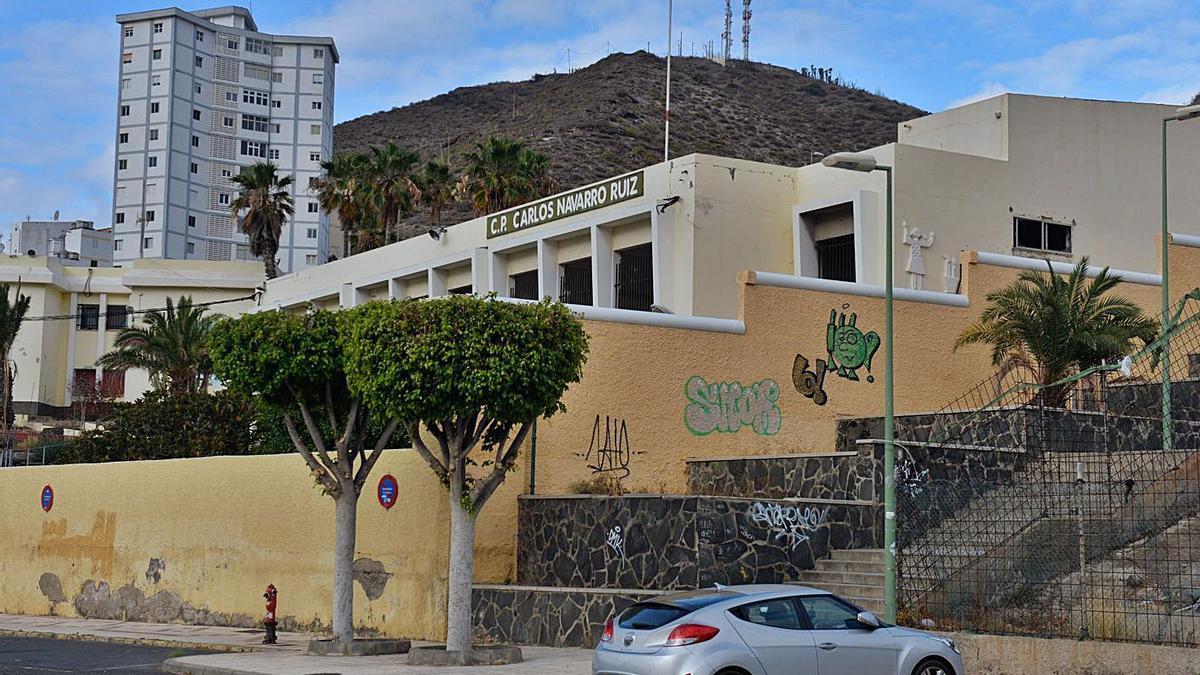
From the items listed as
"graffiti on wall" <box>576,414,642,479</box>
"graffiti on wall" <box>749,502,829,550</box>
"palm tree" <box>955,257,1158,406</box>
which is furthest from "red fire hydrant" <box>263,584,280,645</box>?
"palm tree" <box>955,257,1158,406</box>

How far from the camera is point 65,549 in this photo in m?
31.8

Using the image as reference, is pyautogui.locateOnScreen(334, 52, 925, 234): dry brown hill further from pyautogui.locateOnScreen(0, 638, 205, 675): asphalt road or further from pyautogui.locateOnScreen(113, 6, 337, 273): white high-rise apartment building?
pyautogui.locateOnScreen(0, 638, 205, 675): asphalt road

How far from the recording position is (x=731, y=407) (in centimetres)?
2609

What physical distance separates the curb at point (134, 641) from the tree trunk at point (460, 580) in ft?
14.9

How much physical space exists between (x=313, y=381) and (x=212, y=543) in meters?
8.05

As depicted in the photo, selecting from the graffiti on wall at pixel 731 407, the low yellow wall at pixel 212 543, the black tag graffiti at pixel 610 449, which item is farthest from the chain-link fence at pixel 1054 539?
the low yellow wall at pixel 212 543

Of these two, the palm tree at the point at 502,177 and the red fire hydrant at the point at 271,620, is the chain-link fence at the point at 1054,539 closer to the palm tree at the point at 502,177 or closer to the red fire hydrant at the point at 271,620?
the red fire hydrant at the point at 271,620

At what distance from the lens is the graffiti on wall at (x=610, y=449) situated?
2400 centimetres

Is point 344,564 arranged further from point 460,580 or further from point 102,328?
point 102,328

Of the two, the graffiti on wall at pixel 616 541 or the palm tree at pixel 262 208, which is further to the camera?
the palm tree at pixel 262 208

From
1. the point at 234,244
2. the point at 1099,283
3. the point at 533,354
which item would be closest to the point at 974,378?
the point at 1099,283

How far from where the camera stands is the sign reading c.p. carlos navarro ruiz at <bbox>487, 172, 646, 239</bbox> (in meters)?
34.0

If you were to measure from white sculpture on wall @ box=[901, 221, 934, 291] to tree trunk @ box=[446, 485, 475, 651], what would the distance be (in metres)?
15.7

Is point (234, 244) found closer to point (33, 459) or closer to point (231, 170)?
point (231, 170)
